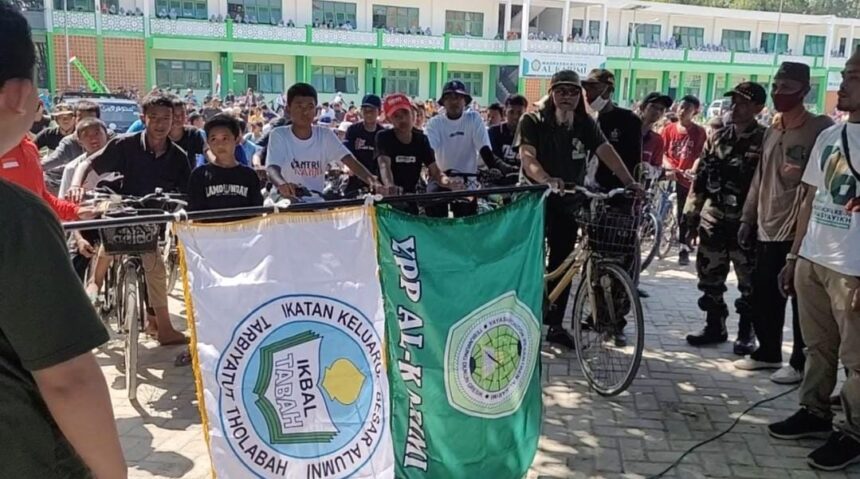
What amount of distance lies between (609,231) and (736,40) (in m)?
56.3

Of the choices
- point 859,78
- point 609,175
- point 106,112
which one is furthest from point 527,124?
point 106,112

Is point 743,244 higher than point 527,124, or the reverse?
point 527,124

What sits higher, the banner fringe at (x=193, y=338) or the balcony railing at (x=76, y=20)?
the balcony railing at (x=76, y=20)

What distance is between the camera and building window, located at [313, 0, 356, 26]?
4134 cm

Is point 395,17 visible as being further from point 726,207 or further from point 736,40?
point 726,207

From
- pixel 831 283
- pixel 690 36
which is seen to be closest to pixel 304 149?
pixel 831 283

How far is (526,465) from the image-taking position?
333cm

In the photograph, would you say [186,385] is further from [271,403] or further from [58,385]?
[58,385]

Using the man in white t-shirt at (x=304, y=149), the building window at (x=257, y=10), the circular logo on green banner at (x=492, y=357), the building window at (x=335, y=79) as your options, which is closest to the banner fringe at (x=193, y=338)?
the circular logo on green banner at (x=492, y=357)

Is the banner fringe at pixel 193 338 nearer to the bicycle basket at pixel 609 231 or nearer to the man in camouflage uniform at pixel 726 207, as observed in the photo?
the bicycle basket at pixel 609 231

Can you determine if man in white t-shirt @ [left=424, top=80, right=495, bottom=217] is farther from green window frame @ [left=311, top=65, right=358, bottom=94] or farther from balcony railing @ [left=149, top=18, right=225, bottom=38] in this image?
green window frame @ [left=311, top=65, right=358, bottom=94]

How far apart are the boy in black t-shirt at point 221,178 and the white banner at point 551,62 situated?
40.0 meters

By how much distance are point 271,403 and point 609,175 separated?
14.1ft

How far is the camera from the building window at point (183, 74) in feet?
123
